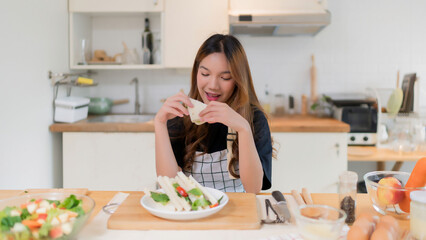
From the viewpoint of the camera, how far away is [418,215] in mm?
941

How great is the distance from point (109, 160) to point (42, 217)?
1.76 m

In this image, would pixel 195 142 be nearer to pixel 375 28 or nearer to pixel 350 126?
pixel 350 126

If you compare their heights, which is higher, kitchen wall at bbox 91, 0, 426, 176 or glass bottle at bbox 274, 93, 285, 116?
kitchen wall at bbox 91, 0, 426, 176

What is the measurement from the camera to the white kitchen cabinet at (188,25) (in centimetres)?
287

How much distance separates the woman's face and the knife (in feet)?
1.61

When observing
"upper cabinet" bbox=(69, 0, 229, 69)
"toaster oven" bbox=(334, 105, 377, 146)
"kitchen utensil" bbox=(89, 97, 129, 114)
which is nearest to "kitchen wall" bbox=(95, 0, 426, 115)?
"kitchen utensil" bbox=(89, 97, 129, 114)

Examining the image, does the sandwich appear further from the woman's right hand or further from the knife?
the knife

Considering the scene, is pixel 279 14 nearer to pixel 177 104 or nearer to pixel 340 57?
pixel 340 57

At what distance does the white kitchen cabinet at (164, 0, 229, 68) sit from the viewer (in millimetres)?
2873

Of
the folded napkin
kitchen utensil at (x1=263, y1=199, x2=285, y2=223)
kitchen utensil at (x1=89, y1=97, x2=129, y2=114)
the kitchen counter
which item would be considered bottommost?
the kitchen counter

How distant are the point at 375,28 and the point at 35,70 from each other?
2481mm

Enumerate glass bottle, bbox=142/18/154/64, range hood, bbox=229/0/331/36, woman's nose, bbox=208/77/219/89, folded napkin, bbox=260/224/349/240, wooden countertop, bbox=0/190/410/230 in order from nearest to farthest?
folded napkin, bbox=260/224/349/240
wooden countertop, bbox=0/190/410/230
woman's nose, bbox=208/77/219/89
range hood, bbox=229/0/331/36
glass bottle, bbox=142/18/154/64

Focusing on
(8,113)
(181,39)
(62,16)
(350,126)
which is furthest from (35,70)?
(350,126)

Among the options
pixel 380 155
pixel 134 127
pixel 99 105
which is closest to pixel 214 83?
pixel 134 127
